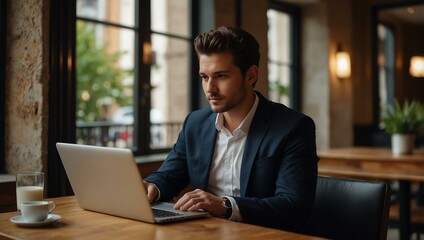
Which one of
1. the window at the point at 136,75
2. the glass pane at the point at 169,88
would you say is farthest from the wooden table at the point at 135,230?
the glass pane at the point at 169,88

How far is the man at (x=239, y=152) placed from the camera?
65.9 inches

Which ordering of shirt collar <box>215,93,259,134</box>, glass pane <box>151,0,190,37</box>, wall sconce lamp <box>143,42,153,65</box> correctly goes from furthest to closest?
glass pane <box>151,0,190,37</box>, wall sconce lamp <box>143,42,153,65</box>, shirt collar <box>215,93,259,134</box>

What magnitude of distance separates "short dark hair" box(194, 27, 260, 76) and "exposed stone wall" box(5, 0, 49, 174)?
129 cm

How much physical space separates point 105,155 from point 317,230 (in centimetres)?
84

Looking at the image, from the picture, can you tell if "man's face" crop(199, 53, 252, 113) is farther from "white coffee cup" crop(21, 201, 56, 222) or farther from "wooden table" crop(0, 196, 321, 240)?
"white coffee cup" crop(21, 201, 56, 222)

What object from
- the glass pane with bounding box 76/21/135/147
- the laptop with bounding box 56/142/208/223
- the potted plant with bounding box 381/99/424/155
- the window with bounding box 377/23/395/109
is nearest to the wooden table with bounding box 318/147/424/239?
the potted plant with bounding box 381/99/424/155

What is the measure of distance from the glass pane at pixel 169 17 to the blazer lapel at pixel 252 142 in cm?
354

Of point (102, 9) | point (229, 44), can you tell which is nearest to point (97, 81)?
point (102, 9)

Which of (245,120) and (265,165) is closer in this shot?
(265,165)

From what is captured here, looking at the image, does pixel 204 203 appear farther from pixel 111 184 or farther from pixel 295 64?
pixel 295 64

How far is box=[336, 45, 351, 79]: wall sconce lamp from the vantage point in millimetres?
5902

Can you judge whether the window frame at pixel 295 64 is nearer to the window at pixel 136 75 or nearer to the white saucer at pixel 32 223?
the window at pixel 136 75

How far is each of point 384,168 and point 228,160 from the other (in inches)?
100

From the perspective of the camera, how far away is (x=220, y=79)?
1871 mm
